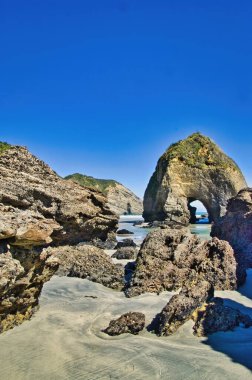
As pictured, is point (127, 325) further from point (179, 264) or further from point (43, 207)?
point (43, 207)

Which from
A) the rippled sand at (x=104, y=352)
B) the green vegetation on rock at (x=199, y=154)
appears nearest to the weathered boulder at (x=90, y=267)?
the rippled sand at (x=104, y=352)

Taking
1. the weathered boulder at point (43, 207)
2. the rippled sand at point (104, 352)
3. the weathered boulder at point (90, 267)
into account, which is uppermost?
the weathered boulder at point (43, 207)

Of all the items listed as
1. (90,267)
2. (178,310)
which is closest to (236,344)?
(178,310)

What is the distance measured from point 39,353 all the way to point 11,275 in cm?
129

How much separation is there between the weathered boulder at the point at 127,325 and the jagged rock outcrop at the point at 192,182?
52.7 m

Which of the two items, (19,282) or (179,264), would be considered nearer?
(19,282)

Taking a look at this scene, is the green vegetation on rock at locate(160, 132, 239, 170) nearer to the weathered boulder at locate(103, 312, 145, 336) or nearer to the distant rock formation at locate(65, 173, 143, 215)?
the weathered boulder at locate(103, 312, 145, 336)

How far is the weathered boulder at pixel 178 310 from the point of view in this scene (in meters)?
6.91

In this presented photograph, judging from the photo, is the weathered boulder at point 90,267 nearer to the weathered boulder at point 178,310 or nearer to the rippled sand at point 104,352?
the rippled sand at point 104,352

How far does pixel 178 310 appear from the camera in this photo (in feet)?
23.4

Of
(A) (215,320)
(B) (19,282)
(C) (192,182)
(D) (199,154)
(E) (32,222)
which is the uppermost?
(D) (199,154)

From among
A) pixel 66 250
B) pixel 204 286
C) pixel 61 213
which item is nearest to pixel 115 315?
pixel 204 286

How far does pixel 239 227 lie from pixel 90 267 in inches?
336

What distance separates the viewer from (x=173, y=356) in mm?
5766
